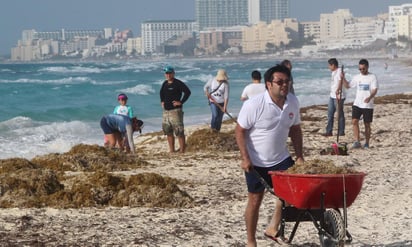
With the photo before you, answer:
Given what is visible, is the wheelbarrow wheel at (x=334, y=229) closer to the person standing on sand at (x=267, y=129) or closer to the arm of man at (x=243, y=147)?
the person standing on sand at (x=267, y=129)

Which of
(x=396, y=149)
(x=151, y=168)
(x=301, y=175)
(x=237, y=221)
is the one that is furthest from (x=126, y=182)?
(x=396, y=149)

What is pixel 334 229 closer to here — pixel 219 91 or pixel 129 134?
pixel 129 134

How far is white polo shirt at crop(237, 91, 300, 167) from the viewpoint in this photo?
19.5ft

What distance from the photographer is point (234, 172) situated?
11008 millimetres

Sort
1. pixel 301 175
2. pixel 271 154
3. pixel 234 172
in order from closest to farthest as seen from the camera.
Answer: pixel 301 175, pixel 271 154, pixel 234 172

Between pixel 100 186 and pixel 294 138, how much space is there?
122 inches

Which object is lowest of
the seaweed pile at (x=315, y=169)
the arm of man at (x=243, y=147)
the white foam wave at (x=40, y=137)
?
the white foam wave at (x=40, y=137)

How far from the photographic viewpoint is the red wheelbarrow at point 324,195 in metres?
5.49

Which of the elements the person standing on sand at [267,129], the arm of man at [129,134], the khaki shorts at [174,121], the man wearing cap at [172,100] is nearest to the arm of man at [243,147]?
the person standing on sand at [267,129]

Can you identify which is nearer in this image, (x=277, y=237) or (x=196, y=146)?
(x=277, y=237)

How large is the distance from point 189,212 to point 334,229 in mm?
2628

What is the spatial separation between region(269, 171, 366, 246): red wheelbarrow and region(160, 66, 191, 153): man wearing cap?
23.3ft

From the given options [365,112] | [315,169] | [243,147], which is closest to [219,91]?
[365,112]

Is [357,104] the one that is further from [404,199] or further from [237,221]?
[237,221]
